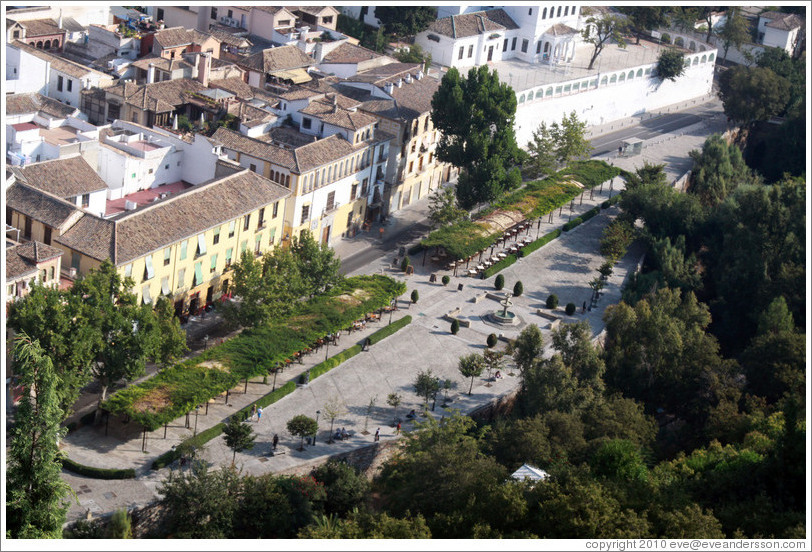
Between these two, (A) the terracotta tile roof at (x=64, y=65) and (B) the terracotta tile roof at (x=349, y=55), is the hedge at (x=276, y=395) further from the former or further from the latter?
(B) the terracotta tile roof at (x=349, y=55)

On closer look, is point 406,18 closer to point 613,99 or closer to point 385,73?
point 385,73

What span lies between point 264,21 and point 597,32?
32.7 meters

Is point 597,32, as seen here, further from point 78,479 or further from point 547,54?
point 78,479

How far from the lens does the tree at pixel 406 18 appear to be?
95.2m

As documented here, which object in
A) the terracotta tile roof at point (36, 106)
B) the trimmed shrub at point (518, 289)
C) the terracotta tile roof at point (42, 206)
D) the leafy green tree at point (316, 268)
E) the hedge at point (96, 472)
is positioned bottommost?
the hedge at point (96, 472)

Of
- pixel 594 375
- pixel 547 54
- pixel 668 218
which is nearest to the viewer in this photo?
pixel 594 375

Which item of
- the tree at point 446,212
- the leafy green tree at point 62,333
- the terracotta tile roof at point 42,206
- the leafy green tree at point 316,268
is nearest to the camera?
the leafy green tree at point 62,333

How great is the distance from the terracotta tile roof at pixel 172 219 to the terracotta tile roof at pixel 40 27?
2502cm

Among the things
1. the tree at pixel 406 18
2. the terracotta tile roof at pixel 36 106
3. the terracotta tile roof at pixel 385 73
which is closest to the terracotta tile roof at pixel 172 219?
the terracotta tile roof at pixel 36 106

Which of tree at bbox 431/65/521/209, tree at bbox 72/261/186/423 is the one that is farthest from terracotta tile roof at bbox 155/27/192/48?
tree at bbox 72/261/186/423

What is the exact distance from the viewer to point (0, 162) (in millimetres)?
33312

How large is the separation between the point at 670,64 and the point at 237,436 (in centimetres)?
7433

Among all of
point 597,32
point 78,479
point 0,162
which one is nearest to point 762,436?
point 78,479

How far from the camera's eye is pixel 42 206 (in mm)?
54281
